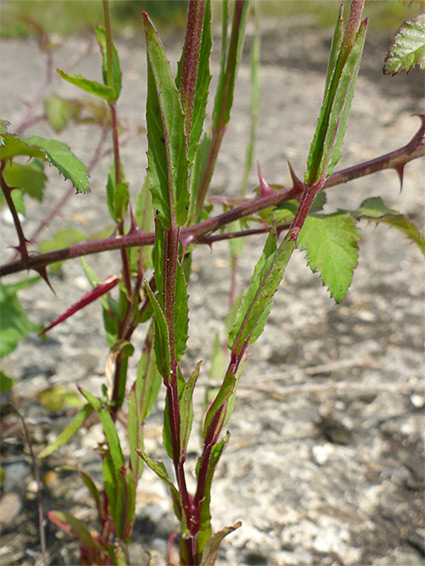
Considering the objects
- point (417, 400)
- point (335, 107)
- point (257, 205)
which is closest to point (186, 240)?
point (257, 205)

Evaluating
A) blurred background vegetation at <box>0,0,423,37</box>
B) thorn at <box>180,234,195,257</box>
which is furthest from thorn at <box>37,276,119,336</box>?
blurred background vegetation at <box>0,0,423,37</box>

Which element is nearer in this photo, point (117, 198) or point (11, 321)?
point (117, 198)

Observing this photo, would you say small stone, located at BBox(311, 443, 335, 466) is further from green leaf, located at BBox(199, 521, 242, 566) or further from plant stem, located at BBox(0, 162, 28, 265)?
plant stem, located at BBox(0, 162, 28, 265)

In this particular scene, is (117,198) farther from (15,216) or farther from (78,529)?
(78,529)

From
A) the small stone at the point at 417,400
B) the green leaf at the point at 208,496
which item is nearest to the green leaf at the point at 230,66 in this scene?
the green leaf at the point at 208,496

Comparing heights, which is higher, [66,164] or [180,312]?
[66,164]
